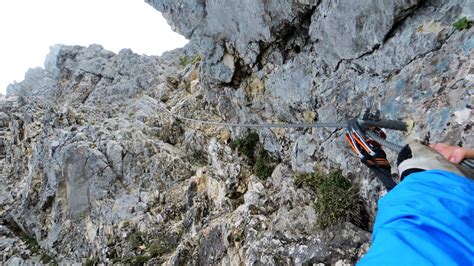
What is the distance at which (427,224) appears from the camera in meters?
1.62

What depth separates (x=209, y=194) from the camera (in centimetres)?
1187

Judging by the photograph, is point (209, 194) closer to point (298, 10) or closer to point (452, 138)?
point (298, 10)

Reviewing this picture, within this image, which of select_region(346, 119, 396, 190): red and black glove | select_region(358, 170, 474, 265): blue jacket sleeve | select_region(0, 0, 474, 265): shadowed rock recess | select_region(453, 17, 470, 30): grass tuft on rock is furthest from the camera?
select_region(0, 0, 474, 265): shadowed rock recess

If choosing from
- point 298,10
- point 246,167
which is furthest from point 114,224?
point 298,10

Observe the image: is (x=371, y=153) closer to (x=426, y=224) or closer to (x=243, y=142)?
(x=426, y=224)

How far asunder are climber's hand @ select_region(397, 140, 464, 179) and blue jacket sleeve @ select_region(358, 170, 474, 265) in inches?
18.1

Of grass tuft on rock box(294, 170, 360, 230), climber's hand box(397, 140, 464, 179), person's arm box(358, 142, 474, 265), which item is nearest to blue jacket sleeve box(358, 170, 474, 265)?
person's arm box(358, 142, 474, 265)

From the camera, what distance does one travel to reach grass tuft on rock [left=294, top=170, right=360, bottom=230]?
7168mm

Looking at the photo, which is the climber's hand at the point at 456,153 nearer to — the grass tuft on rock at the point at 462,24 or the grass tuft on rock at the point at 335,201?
the grass tuft on rock at the point at 462,24

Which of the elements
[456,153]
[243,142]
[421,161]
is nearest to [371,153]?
[456,153]

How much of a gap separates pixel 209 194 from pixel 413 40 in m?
7.86

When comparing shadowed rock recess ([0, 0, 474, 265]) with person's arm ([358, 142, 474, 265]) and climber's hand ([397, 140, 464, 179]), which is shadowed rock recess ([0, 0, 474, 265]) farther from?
person's arm ([358, 142, 474, 265])

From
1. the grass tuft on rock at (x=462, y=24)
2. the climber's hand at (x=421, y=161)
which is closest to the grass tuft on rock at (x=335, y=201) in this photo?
the grass tuft on rock at (x=462, y=24)

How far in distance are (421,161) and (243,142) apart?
1056 cm
